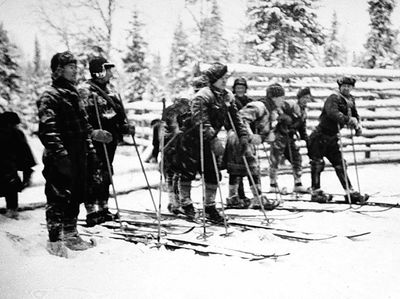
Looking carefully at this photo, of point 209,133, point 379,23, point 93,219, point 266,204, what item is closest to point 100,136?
point 93,219

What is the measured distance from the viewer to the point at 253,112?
549 cm

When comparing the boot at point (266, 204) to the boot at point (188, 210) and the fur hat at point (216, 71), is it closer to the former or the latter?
the boot at point (188, 210)

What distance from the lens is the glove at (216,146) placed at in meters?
4.28

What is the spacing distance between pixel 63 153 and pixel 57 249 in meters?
0.84

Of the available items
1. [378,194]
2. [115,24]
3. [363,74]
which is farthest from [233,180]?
[363,74]

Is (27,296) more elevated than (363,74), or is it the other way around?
(363,74)

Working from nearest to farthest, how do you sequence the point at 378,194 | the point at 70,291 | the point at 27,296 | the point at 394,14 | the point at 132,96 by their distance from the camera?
the point at 27,296, the point at 70,291, the point at 394,14, the point at 378,194, the point at 132,96

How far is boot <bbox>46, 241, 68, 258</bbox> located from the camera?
10.4ft

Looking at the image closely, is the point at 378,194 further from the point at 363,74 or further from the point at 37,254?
the point at 37,254

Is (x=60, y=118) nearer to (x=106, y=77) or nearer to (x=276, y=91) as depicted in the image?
(x=106, y=77)

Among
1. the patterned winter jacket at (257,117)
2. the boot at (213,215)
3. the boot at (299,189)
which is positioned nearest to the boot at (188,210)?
the boot at (213,215)

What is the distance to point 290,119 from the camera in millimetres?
6520

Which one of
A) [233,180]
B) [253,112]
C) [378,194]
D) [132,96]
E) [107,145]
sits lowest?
[378,194]

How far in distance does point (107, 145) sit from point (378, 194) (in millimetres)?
4390
